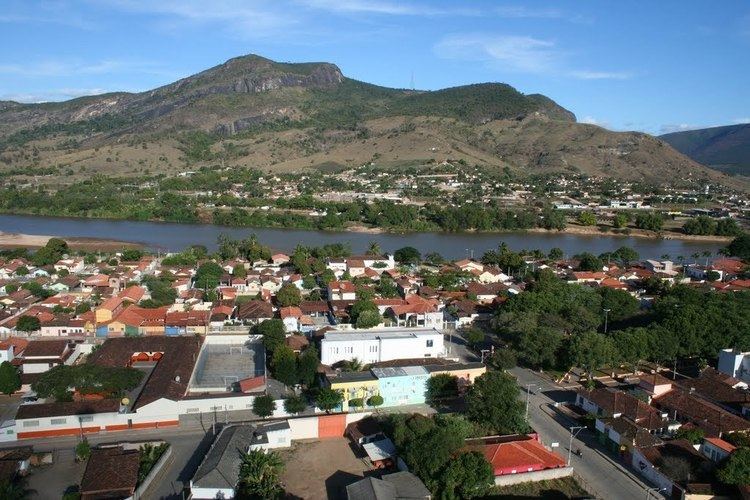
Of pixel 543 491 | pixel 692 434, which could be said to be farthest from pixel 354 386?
pixel 692 434

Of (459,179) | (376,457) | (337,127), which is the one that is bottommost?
(376,457)

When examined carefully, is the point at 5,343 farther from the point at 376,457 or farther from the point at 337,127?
the point at 337,127

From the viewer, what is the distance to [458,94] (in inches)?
3625

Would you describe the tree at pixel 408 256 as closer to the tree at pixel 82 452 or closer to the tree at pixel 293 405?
the tree at pixel 293 405

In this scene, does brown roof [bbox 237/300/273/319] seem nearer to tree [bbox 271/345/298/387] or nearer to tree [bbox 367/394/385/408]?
tree [bbox 271/345/298/387]

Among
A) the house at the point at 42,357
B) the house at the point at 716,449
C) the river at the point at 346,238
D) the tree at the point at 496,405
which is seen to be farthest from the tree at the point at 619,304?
the house at the point at 42,357

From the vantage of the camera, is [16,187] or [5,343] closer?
[5,343]

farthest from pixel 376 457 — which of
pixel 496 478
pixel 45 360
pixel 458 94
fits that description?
pixel 458 94

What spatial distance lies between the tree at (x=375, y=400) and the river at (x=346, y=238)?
1645 centimetres

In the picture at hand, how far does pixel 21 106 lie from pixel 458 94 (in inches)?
3141

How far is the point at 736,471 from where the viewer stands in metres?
7.56

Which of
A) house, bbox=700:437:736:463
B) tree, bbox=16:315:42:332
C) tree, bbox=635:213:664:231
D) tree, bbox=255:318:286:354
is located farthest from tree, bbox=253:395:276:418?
tree, bbox=635:213:664:231

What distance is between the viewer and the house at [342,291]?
16.6 m

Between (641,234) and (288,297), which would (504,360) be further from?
(641,234)
